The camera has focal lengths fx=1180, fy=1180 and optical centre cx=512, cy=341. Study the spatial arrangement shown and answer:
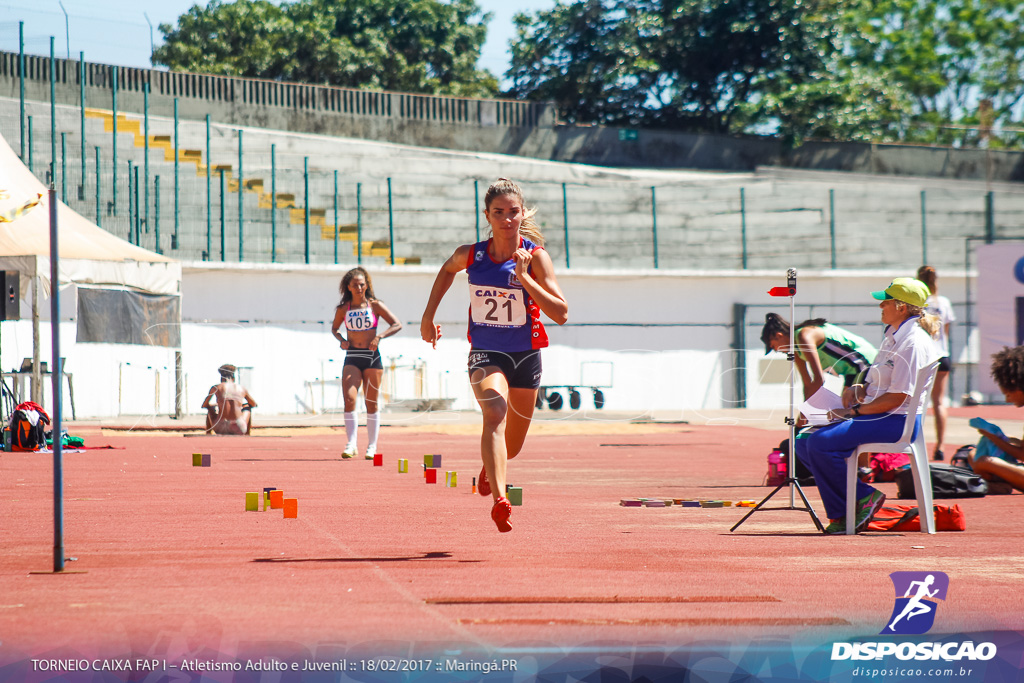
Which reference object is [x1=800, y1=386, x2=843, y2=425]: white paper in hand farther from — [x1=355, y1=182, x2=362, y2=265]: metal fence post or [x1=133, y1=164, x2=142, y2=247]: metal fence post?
[x1=133, y1=164, x2=142, y2=247]: metal fence post

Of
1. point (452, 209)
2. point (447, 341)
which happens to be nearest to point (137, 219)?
point (447, 341)

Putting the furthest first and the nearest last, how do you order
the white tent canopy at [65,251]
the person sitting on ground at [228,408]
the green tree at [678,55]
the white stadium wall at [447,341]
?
the green tree at [678,55] < the white stadium wall at [447,341] < the person sitting on ground at [228,408] < the white tent canopy at [65,251]

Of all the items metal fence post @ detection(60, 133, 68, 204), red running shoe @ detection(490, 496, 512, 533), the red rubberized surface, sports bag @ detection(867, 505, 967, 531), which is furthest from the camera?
metal fence post @ detection(60, 133, 68, 204)

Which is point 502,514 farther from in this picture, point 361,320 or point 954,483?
point 361,320

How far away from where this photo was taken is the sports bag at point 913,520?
23.9ft

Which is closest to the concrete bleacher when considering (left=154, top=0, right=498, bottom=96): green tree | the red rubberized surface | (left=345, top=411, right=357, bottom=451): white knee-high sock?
(left=154, top=0, right=498, bottom=96): green tree

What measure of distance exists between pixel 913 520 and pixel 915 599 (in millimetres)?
3017

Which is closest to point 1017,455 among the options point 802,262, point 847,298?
point 847,298

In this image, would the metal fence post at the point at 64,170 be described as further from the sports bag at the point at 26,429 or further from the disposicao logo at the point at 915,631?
the disposicao logo at the point at 915,631

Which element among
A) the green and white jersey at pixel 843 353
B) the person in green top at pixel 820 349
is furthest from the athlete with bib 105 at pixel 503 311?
the green and white jersey at pixel 843 353

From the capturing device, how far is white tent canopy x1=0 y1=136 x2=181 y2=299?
49.0ft

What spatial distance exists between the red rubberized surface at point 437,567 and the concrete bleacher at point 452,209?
17.0 m

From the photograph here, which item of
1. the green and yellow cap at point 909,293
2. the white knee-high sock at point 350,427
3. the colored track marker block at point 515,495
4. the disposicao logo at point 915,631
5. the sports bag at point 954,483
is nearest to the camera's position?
the disposicao logo at point 915,631

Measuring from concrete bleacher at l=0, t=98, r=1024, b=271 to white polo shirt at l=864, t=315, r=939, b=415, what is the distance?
19.8 metres
